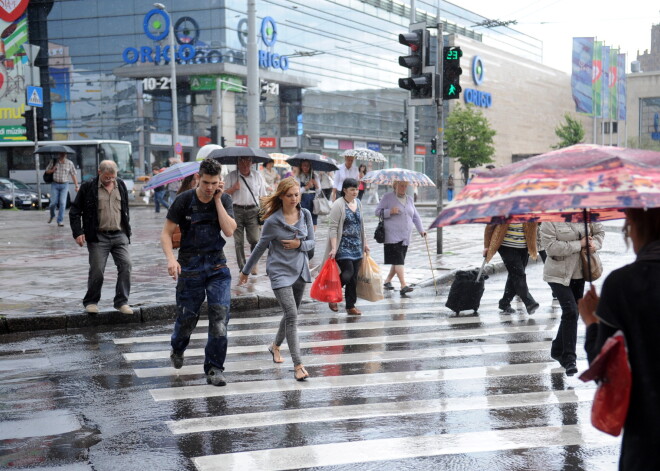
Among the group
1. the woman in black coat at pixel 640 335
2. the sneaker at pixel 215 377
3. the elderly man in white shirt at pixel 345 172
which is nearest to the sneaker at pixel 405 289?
the sneaker at pixel 215 377

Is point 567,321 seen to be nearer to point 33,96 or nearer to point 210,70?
point 33,96

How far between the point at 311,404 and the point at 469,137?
52.6 m

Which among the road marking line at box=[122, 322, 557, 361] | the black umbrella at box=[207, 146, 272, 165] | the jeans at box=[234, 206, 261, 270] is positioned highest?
the black umbrella at box=[207, 146, 272, 165]

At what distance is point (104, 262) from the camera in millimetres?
9844

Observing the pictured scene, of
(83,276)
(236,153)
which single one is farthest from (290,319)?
(83,276)

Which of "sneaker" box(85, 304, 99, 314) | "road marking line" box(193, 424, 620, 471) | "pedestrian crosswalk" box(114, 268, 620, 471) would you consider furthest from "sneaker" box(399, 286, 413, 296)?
"road marking line" box(193, 424, 620, 471)

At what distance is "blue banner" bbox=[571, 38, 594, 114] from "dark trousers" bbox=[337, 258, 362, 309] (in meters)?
56.9

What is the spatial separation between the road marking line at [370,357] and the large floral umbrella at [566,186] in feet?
15.2

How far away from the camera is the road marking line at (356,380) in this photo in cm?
662

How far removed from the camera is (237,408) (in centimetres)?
613

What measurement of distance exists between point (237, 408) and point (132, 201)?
39430 millimetres

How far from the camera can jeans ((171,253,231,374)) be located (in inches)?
271

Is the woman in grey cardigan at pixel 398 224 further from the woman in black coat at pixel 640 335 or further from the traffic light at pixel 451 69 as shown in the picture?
the woman in black coat at pixel 640 335

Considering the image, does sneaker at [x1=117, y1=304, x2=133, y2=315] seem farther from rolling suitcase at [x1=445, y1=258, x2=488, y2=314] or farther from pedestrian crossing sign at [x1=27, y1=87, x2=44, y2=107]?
pedestrian crossing sign at [x1=27, y1=87, x2=44, y2=107]
